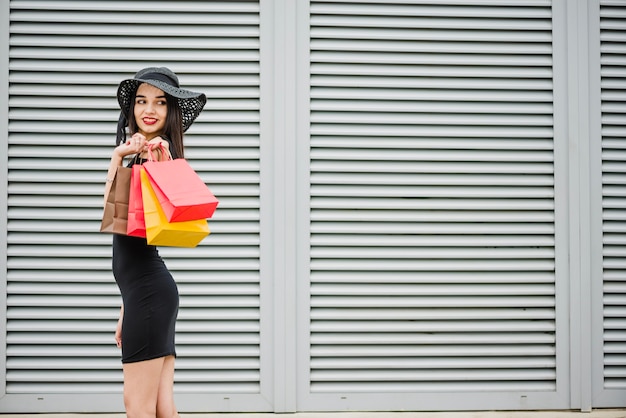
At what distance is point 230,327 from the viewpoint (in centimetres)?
373

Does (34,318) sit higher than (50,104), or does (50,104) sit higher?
(50,104)

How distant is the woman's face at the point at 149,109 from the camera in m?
2.46

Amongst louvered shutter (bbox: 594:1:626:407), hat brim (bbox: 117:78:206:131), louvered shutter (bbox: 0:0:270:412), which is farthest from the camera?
louvered shutter (bbox: 594:1:626:407)

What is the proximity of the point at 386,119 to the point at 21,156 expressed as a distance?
2329 mm

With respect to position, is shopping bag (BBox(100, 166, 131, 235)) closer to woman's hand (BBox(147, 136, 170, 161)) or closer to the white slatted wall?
woman's hand (BBox(147, 136, 170, 161))

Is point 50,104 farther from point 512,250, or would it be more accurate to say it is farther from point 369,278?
point 512,250

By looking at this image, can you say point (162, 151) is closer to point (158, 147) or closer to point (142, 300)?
point (158, 147)

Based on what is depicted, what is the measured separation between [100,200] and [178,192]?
5.92 feet

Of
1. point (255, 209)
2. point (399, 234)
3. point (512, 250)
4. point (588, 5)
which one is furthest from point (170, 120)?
point (588, 5)

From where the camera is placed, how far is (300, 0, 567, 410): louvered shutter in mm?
3777

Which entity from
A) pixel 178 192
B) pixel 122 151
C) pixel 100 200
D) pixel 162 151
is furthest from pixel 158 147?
pixel 100 200

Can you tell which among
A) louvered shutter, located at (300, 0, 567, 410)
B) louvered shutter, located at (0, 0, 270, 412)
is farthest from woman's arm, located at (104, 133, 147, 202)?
louvered shutter, located at (300, 0, 567, 410)

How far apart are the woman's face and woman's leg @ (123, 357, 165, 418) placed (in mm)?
947

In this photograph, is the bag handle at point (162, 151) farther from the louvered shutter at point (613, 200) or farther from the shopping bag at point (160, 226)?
the louvered shutter at point (613, 200)
